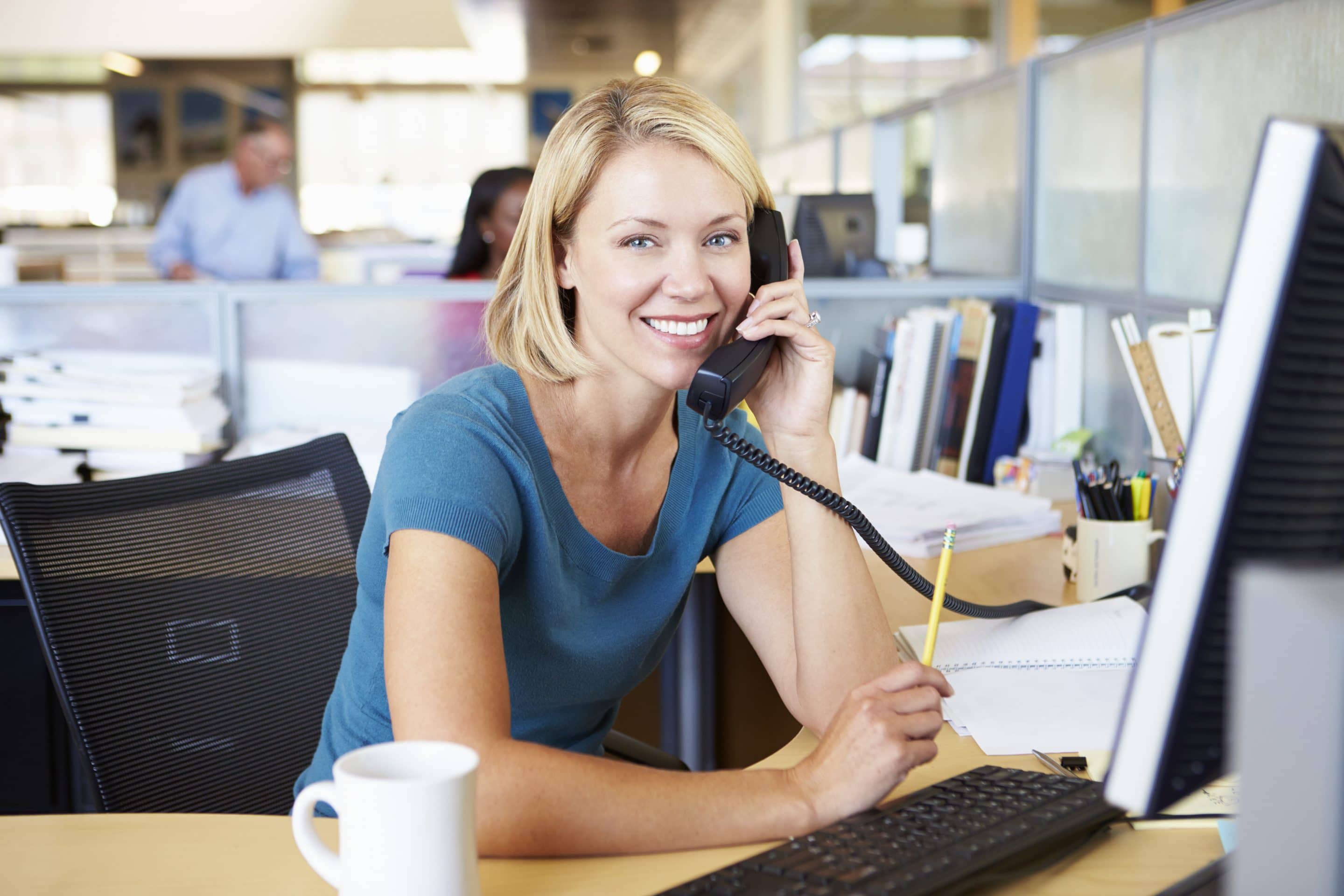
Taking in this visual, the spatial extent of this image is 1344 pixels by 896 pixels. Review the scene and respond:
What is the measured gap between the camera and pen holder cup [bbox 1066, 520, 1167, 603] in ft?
4.52

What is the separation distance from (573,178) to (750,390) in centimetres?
26

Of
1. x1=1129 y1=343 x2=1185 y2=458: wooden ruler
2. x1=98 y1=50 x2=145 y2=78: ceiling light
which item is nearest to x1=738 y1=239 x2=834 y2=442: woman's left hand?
x1=1129 y1=343 x2=1185 y2=458: wooden ruler

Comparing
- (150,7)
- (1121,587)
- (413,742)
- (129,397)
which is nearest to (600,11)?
(150,7)

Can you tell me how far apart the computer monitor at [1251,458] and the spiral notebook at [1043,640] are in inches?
23.7

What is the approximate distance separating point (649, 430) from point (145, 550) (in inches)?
20.3

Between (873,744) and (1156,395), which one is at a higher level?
(1156,395)

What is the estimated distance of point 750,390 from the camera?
117 cm

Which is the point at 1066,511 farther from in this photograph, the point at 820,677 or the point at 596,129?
the point at 596,129

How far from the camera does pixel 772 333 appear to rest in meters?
1.16

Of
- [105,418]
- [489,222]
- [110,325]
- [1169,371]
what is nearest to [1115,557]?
[1169,371]

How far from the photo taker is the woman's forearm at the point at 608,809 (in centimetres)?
74

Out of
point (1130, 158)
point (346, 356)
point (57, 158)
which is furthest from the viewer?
point (57, 158)

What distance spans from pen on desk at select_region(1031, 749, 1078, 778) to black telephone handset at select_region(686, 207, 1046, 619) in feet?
0.79

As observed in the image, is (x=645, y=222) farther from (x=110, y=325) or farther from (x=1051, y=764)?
(x=110, y=325)
